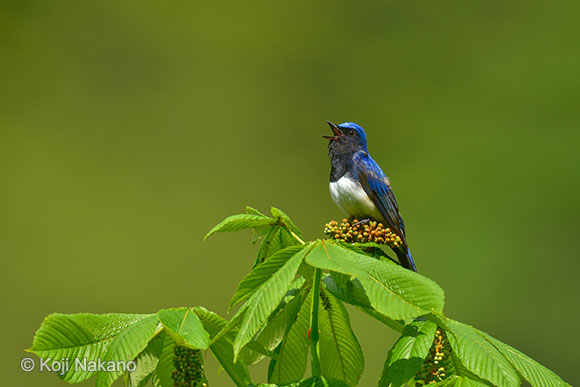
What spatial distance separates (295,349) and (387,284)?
0.37 meters

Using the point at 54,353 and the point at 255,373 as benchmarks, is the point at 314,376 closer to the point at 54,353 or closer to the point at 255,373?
the point at 54,353

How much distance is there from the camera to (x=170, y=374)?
1093 mm

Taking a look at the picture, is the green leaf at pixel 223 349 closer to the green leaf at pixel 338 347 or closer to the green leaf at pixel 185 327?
the green leaf at pixel 185 327

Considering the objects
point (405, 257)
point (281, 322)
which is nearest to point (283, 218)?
point (281, 322)

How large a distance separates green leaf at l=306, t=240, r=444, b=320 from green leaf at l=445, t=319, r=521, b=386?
0.11 meters

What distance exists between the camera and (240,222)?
1227mm

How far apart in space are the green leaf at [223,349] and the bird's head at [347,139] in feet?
5.16

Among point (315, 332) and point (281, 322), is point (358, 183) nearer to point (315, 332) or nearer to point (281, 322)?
point (281, 322)

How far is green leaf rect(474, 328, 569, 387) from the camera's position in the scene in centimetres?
104

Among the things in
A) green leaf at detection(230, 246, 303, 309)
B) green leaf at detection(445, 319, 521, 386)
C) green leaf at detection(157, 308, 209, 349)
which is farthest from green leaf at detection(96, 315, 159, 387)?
green leaf at detection(445, 319, 521, 386)

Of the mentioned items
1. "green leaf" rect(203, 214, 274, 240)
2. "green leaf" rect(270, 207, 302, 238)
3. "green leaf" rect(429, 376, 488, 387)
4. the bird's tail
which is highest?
the bird's tail

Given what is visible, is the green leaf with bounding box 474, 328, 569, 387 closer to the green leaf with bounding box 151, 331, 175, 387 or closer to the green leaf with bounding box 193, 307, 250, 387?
the green leaf with bounding box 193, 307, 250, 387

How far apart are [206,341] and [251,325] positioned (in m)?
0.09

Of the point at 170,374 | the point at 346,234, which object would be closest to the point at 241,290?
the point at 170,374
